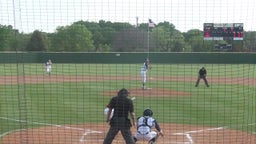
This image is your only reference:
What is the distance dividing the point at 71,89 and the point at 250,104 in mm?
9334

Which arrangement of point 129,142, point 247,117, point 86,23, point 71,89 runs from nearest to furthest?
point 129,142
point 86,23
point 247,117
point 71,89

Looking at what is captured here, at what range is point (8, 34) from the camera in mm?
8719

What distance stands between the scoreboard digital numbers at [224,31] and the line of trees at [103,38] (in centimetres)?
34

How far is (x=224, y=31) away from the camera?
12.2 m

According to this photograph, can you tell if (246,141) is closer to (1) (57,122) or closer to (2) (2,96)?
(1) (57,122)

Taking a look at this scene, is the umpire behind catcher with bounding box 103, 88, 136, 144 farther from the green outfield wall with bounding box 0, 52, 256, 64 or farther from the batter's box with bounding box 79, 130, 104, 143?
the green outfield wall with bounding box 0, 52, 256, 64

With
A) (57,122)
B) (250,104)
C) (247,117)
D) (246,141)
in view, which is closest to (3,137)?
(57,122)

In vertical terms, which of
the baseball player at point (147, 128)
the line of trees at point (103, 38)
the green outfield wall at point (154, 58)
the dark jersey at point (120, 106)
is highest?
the line of trees at point (103, 38)

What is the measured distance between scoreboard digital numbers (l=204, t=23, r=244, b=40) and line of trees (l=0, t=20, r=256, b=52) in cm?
34

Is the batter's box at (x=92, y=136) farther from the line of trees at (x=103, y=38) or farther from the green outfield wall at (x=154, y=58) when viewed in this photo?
the green outfield wall at (x=154, y=58)

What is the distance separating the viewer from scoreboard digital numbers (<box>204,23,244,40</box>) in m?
10.4

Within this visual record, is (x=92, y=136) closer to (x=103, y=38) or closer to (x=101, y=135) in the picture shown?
(x=101, y=135)

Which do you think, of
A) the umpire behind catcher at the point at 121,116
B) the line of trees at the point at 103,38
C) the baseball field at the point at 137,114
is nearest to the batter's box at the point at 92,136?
the baseball field at the point at 137,114

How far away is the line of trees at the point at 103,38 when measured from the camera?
8961mm
